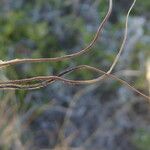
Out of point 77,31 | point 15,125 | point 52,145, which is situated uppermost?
point 77,31

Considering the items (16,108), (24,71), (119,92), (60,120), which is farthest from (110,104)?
(16,108)

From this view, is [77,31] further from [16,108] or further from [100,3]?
[16,108]

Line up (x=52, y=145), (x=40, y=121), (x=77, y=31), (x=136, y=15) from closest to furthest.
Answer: (x=52, y=145) → (x=40, y=121) → (x=77, y=31) → (x=136, y=15)

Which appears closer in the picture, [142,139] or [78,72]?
[142,139]

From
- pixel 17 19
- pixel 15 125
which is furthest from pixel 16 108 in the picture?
pixel 17 19

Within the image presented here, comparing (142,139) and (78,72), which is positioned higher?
(78,72)

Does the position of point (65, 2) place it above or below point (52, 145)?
above

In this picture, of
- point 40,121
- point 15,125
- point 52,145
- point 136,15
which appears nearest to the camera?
point 15,125

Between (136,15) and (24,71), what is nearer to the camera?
(24,71)
